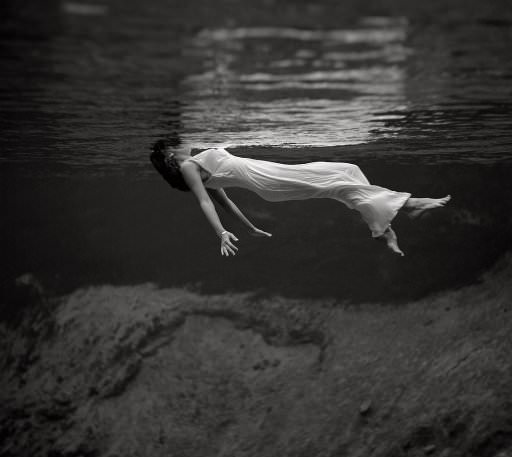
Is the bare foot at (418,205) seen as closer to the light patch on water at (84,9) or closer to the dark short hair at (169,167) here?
the dark short hair at (169,167)

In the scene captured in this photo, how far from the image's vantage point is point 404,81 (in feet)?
22.8

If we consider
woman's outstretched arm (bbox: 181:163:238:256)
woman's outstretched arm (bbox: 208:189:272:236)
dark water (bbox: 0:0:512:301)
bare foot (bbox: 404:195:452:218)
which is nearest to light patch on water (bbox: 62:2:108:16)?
dark water (bbox: 0:0:512:301)

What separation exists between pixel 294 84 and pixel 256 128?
295 centimetres

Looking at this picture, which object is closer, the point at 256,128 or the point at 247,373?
the point at 256,128

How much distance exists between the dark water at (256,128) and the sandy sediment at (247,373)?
2.72 ft

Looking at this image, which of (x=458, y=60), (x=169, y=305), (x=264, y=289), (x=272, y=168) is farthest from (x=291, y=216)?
(x=458, y=60)

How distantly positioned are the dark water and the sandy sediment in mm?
829

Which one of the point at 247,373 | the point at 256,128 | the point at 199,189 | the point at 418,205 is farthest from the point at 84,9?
the point at 247,373

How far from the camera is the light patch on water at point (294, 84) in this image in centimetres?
522

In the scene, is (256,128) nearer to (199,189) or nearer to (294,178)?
(294,178)

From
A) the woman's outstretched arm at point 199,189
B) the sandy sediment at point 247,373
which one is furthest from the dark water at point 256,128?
the woman's outstretched arm at point 199,189

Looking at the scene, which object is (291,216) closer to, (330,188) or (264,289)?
(264,289)

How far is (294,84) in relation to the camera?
7.07 meters

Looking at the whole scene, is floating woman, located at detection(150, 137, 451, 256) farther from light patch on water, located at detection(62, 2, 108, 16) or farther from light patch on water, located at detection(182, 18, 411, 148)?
light patch on water, located at detection(62, 2, 108, 16)
